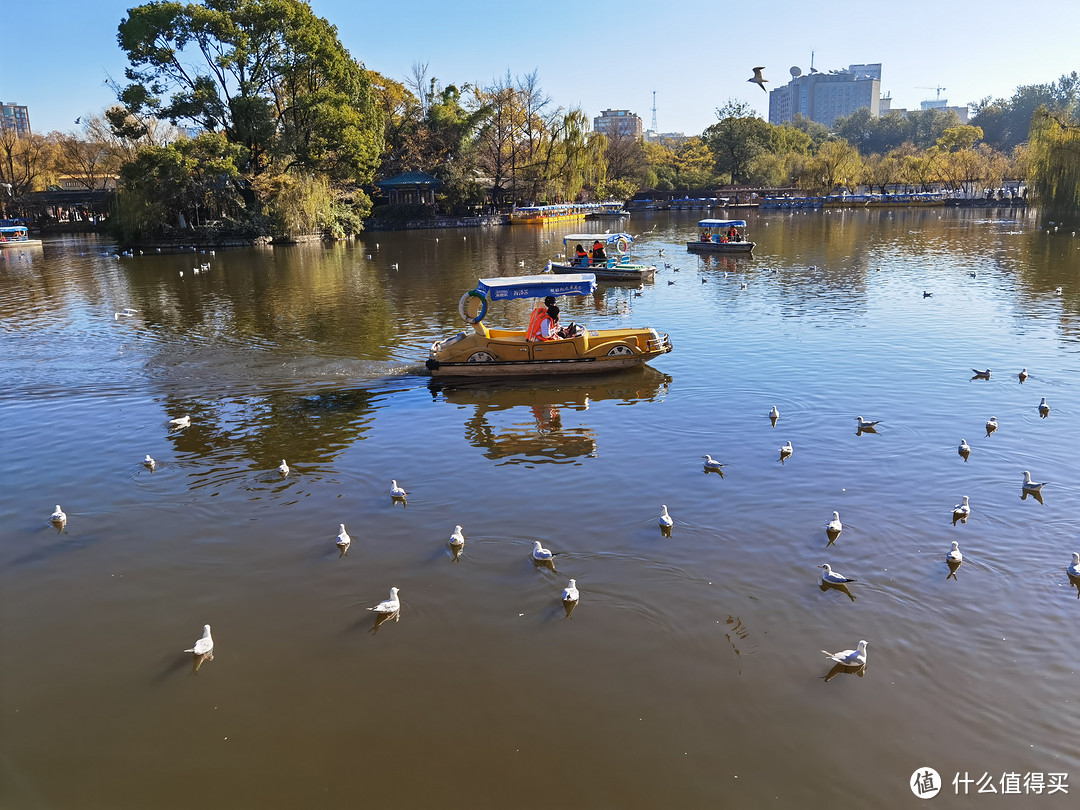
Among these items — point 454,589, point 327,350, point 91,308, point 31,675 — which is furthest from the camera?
point 91,308

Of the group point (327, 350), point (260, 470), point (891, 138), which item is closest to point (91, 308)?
point (327, 350)

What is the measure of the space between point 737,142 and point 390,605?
11331 centimetres

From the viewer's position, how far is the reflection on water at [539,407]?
48.0 feet

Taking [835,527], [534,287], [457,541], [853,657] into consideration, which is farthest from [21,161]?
[853,657]

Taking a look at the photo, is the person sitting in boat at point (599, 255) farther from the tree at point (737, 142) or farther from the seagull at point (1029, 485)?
the tree at point (737, 142)

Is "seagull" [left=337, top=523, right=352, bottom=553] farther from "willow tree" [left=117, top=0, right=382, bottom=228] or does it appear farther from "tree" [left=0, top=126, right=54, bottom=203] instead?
"tree" [left=0, top=126, right=54, bottom=203]

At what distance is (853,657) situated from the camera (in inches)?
312

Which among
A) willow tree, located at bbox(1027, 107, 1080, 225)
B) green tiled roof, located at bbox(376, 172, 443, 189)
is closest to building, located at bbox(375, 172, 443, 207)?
green tiled roof, located at bbox(376, 172, 443, 189)

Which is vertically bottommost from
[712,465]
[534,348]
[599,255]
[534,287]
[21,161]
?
[712,465]

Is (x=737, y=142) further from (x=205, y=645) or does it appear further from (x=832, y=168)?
(x=205, y=645)

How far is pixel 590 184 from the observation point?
9825 centimetres

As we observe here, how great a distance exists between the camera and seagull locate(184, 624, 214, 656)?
27.5ft

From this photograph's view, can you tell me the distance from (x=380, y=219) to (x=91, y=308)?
47.0 m

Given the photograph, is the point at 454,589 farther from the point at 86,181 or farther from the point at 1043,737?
the point at 86,181
